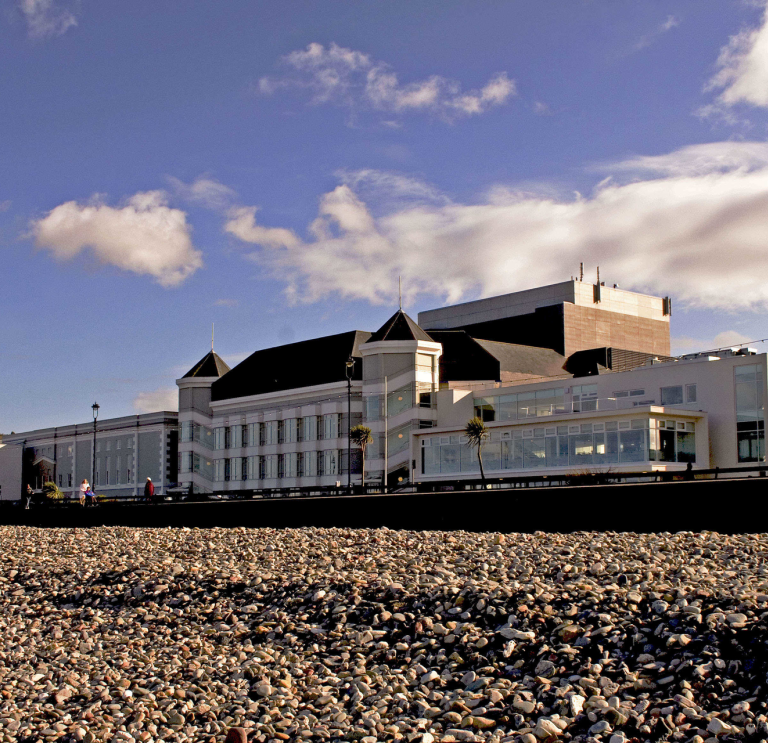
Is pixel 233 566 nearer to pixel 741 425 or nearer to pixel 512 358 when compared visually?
pixel 741 425

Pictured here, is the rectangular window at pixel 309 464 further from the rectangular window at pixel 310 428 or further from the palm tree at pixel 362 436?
the palm tree at pixel 362 436

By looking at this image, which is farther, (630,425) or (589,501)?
(630,425)

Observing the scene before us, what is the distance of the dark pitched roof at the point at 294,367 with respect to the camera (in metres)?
77.2

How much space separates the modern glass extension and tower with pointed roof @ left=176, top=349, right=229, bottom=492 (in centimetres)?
3360

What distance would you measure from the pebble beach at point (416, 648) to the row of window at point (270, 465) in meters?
55.9

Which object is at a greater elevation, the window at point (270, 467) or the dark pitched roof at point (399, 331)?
the dark pitched roof at point (399, 331)

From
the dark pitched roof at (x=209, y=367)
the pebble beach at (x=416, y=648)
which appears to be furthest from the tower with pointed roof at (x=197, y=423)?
the pebble beach at (x=416, y=648)

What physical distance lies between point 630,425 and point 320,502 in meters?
26.8

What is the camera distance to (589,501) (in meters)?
23.7

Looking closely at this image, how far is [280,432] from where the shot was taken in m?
80.6

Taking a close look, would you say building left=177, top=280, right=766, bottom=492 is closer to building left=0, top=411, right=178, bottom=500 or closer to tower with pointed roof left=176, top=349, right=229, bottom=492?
tower with pointed roof left=176, top=349, right=229, bottom=492

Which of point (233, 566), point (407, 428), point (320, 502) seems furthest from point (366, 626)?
point (407, 428)

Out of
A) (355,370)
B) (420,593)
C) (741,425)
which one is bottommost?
(420,593)

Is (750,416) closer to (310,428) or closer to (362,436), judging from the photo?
(362,436)
